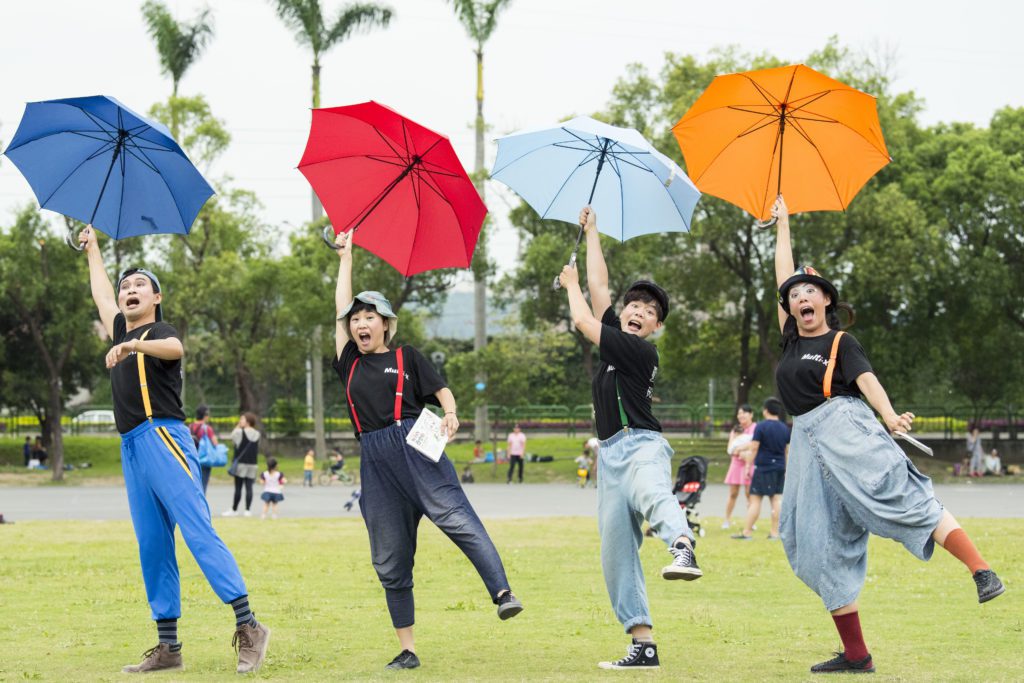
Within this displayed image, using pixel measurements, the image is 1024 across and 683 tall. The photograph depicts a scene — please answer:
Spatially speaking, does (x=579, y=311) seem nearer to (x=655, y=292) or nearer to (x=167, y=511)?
(x=655, y=292)

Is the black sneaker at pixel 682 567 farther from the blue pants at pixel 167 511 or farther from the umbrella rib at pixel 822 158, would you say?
the umbrella rib at pixel 822 158

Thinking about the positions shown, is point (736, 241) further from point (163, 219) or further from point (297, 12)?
point (163, 219)

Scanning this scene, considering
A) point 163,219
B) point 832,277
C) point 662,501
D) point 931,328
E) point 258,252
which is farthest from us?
point 258,252

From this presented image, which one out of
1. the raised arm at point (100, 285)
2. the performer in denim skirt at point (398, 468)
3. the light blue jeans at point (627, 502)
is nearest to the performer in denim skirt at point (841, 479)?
the light blue jeans at point (627, 502)

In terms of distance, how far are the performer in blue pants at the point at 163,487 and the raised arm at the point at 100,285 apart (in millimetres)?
198

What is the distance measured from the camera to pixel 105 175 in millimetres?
8328

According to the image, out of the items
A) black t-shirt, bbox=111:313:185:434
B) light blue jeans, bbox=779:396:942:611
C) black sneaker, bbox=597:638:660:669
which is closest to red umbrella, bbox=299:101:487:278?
black t-shirt, bbox=111:313:185:434

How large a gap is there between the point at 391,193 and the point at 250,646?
300 centimetres

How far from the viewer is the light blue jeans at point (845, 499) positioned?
279 inches

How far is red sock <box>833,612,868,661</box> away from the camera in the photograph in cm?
726

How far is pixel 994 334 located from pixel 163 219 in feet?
130

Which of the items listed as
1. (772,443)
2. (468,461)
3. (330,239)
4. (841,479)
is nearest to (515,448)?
(468,461)

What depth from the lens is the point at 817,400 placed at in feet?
24.2

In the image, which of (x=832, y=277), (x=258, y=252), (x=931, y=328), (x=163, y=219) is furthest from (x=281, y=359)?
(x=163, y=219)
